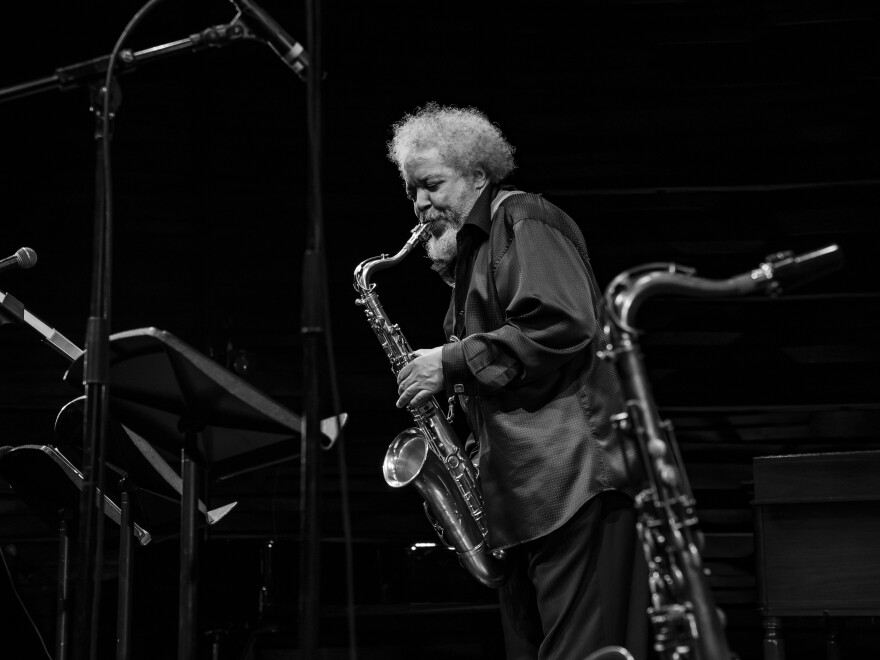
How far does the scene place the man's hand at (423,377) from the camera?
128 inches

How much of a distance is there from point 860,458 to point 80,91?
155 inches

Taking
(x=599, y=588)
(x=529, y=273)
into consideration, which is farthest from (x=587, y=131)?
(x=599, y=588)

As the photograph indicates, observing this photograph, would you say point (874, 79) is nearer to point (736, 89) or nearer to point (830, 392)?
point (736, 89)

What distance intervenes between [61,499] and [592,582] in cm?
175

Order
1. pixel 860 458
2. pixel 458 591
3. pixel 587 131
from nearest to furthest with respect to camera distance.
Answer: pixel 860 458 < pixel 458 591 < pixel 587 131

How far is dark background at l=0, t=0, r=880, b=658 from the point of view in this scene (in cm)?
534

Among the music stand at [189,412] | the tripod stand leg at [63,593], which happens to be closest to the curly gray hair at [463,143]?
the music stand at [189,412]

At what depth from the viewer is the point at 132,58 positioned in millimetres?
2363

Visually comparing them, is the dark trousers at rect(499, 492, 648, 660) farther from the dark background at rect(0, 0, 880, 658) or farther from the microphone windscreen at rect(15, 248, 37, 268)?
the dark background at rect(0, 0, 880, 658)

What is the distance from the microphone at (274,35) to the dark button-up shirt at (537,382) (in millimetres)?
1121

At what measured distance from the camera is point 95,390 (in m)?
2.25

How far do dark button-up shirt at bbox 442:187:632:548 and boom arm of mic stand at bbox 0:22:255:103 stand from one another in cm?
118

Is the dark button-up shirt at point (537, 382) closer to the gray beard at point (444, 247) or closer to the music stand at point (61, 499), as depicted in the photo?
the gray beard at point (444, 247)

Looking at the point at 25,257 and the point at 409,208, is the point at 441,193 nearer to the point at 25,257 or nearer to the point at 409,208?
the point at 25,257
